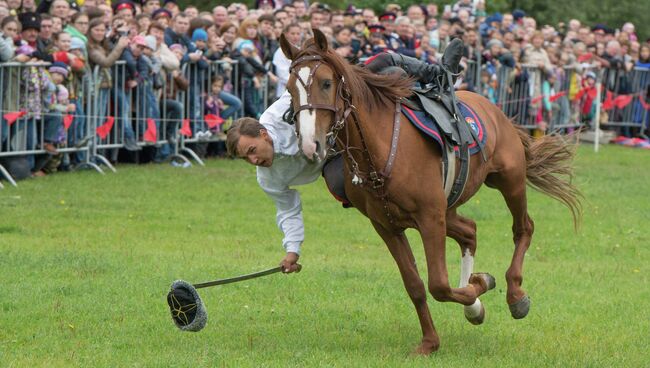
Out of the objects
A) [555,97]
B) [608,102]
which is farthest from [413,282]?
[608,102]

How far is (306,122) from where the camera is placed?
7027mm

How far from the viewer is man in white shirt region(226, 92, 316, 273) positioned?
25.6 feet

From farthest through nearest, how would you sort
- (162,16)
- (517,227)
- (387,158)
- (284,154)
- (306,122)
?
(162,16) → (517,227) → (284,154) → (387,158) → (306,122)

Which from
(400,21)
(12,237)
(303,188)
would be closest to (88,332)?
(12,237)

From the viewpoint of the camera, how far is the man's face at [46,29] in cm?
1605

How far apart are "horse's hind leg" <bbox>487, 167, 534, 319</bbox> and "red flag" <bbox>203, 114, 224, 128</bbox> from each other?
10.1 meters

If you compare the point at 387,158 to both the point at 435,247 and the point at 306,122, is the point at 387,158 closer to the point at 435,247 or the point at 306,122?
the point at 435,247

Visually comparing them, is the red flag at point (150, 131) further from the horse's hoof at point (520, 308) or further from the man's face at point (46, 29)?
the horse's hoof at point (520, 308)

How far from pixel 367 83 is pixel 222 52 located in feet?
39.1

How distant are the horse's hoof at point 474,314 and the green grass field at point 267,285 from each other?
0.15 meters

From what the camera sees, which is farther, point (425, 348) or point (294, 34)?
point (294, 34)

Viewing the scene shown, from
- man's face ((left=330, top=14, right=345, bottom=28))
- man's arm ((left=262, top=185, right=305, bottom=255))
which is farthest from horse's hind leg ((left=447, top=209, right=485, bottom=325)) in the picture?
man's face ((left=330, top=14, right=345, bottom=28))

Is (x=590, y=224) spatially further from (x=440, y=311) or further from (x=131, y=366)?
(x=131, y=366)

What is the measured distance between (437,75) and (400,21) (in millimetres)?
12825
